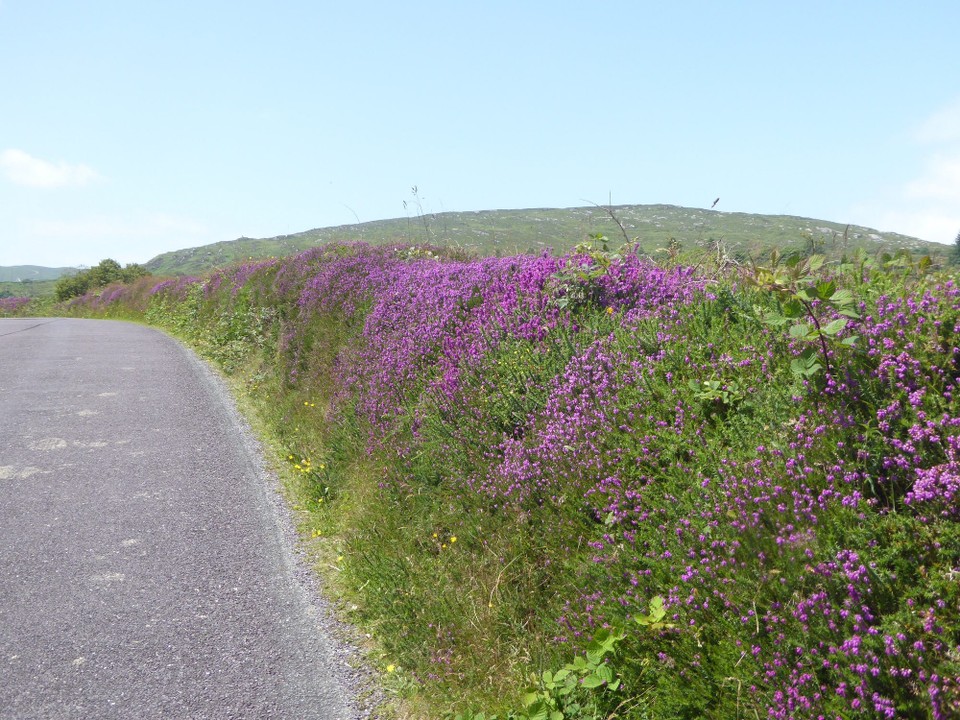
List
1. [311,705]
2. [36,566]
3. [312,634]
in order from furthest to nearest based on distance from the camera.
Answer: [36,566], [312,634], [311,705]

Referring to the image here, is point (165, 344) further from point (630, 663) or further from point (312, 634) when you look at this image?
point (630, 663)

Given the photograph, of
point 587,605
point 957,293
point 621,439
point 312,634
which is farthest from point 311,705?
point 957,293

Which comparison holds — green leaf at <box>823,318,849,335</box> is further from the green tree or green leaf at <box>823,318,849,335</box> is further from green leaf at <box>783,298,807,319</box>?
the green tree

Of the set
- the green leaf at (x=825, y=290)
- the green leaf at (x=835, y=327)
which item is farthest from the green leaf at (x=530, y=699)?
the green leaf at (x=825, y=290)

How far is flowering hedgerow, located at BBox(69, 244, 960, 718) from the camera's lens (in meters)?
2.77

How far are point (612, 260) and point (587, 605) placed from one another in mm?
3385

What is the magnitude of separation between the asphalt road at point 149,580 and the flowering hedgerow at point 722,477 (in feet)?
2.93

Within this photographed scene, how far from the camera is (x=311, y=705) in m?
3.99

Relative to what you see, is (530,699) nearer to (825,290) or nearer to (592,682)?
(592,682)

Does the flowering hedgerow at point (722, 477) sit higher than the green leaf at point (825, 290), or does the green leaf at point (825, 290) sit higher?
the green leaf at point (825, 290)

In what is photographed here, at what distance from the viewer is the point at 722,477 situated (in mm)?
3512

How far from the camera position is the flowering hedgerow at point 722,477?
2768mm

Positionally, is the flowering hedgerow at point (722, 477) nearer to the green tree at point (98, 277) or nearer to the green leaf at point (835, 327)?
the green leaf at point (835, 327)

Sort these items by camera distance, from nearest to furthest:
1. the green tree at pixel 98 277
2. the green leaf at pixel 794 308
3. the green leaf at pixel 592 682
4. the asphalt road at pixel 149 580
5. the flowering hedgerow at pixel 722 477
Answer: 1. the flowering hedgerow at pixel 722 477
2. the green leaf at pixel 592 682
3. the green leaf at pixel 794 308
4. the asphalt road at pixel 149 580
5. the green tree at pixel 98 277
